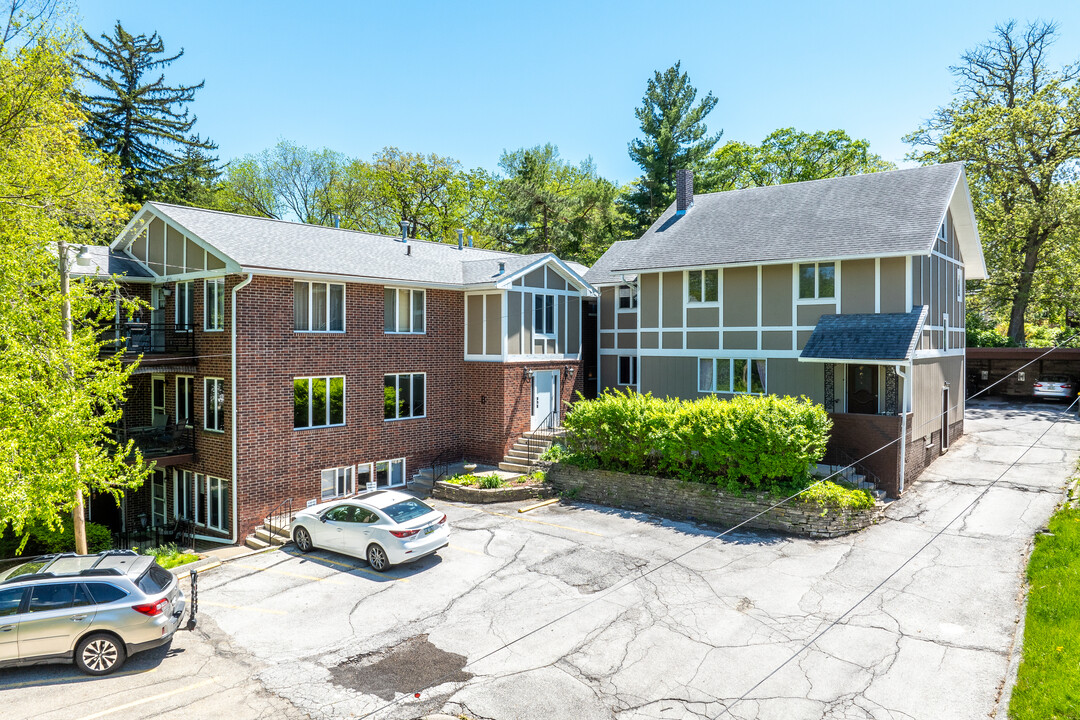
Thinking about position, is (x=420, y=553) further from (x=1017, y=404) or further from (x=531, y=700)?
(x=1017, y=404)

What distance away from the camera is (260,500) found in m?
17.1

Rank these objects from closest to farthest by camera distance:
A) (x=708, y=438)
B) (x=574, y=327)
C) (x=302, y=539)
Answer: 1. (x=302, y=539)
2. (x=708, y=438)
3. (x=574, y=327)

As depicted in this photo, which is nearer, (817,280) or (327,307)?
(327,307)

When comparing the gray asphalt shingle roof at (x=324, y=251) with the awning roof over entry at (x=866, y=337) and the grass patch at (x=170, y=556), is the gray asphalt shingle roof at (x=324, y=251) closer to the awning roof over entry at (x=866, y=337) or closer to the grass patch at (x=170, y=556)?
the grass patch at (x=170, y=556)

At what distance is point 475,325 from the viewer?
22.0 meters

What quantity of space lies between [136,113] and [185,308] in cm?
2736

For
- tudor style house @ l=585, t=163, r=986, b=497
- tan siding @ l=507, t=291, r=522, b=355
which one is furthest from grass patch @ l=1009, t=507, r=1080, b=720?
tan siding @ l=507, t=291, r=522, b=355

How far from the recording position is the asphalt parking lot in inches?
330

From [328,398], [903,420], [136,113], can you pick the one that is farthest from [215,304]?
[136,113]

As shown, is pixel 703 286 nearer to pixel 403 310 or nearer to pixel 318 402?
pixel 403 310

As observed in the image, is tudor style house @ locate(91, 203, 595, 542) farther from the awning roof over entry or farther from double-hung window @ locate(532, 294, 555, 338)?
the awning roof over entry

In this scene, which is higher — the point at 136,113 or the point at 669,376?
the point at 136,113

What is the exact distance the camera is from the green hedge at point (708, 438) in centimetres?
1541

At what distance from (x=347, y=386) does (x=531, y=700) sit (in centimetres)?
1263
